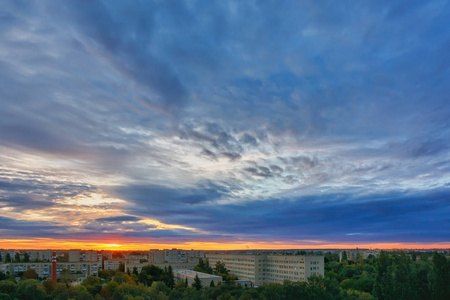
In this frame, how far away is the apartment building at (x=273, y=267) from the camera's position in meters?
60.7

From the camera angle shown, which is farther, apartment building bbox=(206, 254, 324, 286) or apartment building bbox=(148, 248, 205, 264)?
apartment building bbox=(148, 248, 205, 264)

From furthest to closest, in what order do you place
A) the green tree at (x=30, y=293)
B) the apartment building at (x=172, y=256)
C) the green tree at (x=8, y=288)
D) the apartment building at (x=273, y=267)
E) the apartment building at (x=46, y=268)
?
the apartment building at (x=172, y=256)
the apartment building at (x=46, y=268)
the apartment building at (x=273, y=267)
the green tree at (x=8, y=288)
the green tree at (x=30, y=293)

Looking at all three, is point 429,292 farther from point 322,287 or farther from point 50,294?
point 50,294

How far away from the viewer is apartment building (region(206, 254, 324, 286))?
60.7m

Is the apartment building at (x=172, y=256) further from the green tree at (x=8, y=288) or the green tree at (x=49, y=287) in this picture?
the green tree at (x=8, y=288)

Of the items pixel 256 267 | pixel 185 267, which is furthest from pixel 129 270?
pixel 256 267

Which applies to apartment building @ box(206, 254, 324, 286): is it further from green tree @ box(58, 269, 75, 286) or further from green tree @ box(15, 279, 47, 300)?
green tree @ box(15, 279, 47, 300)

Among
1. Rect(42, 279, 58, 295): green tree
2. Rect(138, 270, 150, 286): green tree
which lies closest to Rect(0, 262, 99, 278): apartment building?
Rect(138, 270, 150, 286): green tree

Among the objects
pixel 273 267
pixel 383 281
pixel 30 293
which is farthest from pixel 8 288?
pixel 273 267

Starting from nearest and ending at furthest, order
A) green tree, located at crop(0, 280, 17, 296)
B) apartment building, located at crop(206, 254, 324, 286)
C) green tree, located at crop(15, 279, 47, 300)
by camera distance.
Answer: green tree, located at crop(15, 279, 47, 300), green tree, located at crop(0, 280, 17, 296), apartment building, located at crop(206, 254, 324, 286)

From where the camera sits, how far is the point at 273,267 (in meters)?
70.6

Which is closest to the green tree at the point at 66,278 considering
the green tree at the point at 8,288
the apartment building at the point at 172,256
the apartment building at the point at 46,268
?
the apartment building at the point at 46,268

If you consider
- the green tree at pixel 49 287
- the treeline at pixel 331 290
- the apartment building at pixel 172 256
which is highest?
the treeline at pixel 331 290

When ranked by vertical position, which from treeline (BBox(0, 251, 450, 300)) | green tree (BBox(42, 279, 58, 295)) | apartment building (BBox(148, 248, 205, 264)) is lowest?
apartment building (BBox(148, 248, 205, 264))
